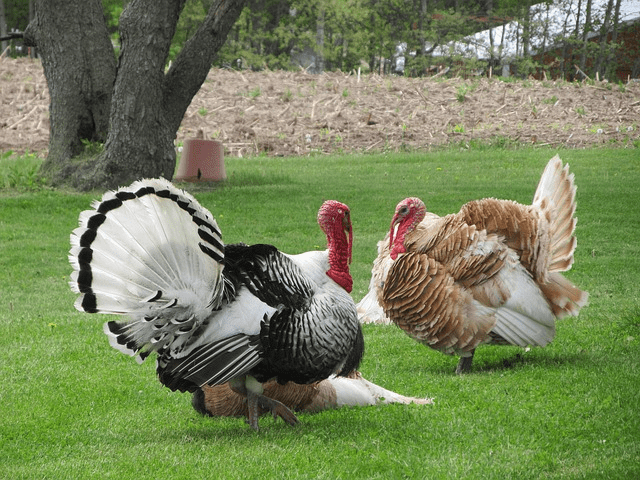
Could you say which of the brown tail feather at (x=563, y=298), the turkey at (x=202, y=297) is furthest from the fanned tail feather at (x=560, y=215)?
the turkey at (x=202, y=297)

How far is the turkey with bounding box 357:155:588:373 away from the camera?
6340 mm

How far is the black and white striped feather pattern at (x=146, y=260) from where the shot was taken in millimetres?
4582

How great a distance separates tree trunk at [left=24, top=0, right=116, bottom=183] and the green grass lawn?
2.99 m

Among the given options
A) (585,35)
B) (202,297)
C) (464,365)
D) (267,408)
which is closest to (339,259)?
(202,297)

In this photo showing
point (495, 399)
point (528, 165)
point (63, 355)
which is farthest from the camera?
point (528, 165)

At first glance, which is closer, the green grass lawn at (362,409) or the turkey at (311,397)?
the green grass lawn at (362,409)

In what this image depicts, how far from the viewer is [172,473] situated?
14.4ft

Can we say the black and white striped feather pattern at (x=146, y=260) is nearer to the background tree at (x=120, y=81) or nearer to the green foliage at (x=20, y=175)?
the background tree at (x=120, y=81)

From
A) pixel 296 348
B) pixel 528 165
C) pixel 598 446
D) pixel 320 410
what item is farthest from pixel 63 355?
pixel 528 165

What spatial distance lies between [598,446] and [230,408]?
2.40 meters

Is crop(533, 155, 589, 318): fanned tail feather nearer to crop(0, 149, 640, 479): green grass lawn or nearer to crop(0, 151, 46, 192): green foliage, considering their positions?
crop(0, 149, 640, 479): green grass lawn

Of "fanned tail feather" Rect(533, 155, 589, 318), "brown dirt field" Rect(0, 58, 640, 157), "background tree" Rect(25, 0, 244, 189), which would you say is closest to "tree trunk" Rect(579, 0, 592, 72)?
"brown dirt field" Rect(0, 58, 640, 157)

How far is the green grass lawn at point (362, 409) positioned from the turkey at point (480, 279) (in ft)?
1.16

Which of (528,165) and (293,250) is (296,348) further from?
(528,165)
